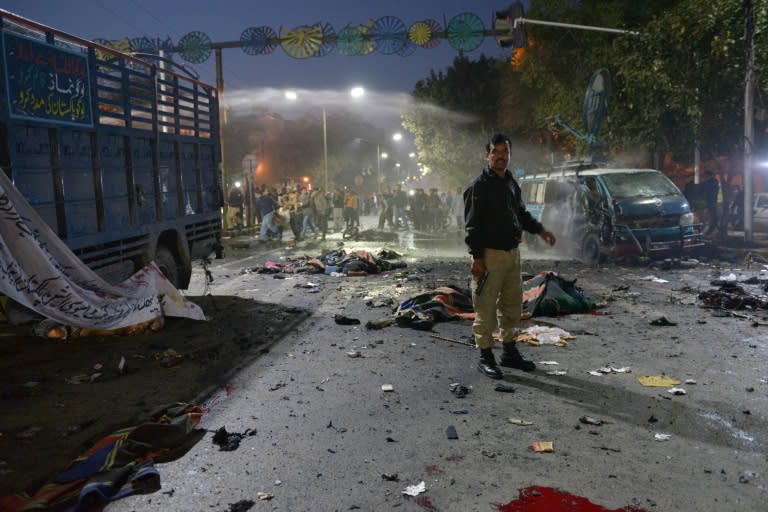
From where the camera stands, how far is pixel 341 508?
2861 millimetres

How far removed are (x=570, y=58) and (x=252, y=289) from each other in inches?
707

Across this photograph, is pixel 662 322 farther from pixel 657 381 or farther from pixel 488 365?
pixel 488 365

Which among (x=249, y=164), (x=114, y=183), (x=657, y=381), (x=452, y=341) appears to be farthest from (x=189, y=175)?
(x=249, y=164)

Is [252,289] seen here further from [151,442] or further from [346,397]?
[151,442]

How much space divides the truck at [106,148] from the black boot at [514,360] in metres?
4.32

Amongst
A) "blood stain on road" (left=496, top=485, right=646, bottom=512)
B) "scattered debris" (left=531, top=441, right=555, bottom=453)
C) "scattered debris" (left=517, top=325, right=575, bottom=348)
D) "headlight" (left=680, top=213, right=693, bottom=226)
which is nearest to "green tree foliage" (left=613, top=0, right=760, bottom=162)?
"headlight" (left=680, top=213, right=693, bottom=226)

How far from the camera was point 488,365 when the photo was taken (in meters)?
4.93

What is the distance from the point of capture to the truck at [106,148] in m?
5.29

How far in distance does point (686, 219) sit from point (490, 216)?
826cm

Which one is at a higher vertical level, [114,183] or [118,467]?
[114,183]

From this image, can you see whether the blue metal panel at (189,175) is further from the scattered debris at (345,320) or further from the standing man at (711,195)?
the standing man at (711,195)

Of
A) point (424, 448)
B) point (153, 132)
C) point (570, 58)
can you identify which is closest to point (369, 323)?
point (424, 448)

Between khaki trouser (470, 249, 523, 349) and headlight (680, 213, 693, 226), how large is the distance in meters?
7.98

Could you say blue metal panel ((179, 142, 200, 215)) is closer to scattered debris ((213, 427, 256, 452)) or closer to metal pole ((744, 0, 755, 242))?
scattered debris ((213, 427, 256, 452))
